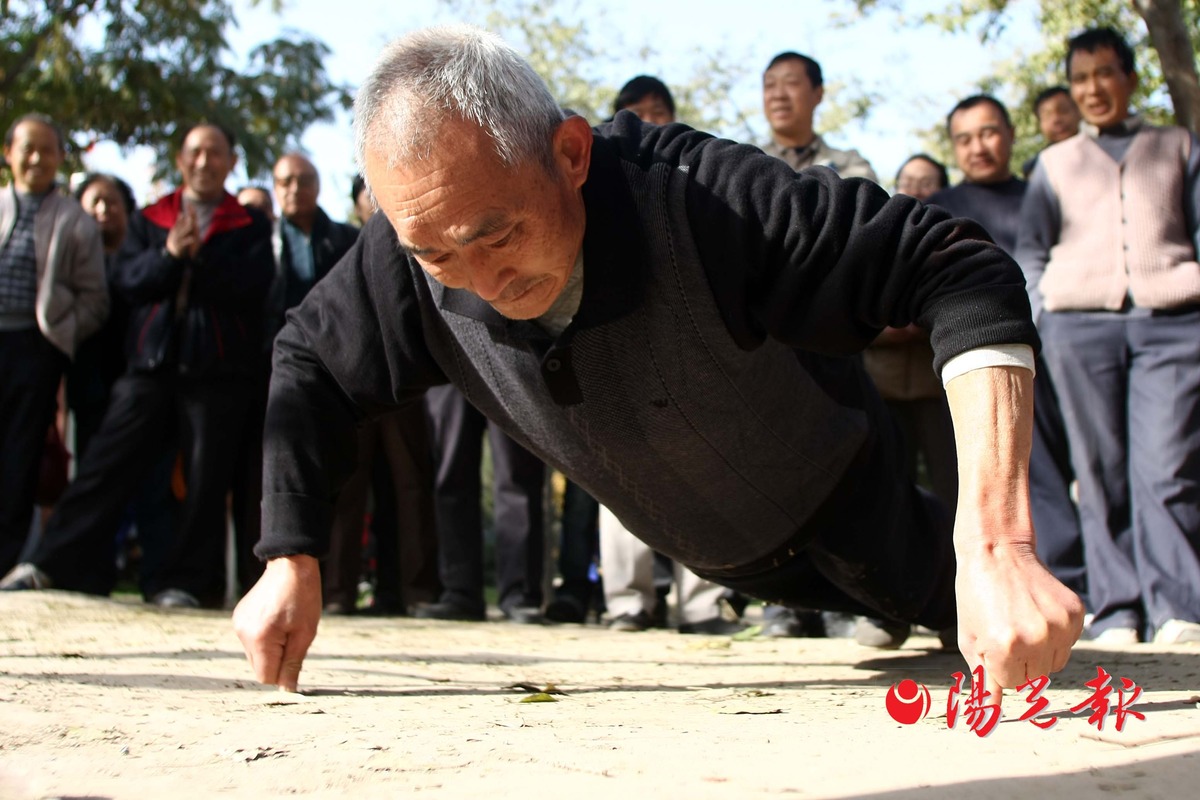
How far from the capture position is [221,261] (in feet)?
20.7

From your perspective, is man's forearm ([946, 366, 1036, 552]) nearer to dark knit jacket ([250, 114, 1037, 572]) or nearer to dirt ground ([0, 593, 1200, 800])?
dark knit jacket ([250, 114, 1037, 572])

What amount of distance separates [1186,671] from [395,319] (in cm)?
229

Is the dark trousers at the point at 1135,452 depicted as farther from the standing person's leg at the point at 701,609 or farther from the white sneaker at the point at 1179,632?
the standing person's leg at the point at 701,609

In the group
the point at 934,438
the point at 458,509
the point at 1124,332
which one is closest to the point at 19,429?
the point at 458,509

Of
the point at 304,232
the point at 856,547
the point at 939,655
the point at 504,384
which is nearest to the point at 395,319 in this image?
the point at 504,384

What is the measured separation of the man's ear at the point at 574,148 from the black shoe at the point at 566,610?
147 inches

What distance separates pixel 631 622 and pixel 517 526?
0.80 metres

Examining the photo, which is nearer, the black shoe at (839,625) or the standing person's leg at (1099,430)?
the standing person's leg at (1099,430)

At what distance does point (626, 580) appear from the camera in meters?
5.84

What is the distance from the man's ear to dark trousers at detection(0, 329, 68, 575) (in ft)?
14.1

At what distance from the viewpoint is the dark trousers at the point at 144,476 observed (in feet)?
19.9

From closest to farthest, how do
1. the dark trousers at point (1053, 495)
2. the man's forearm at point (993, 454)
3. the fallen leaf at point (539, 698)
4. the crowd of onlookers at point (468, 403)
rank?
1. the man's forearm at point (993, 454)
2. the fallen leaf at point (539, 698)
3. the crowd of onlookers at point (468, 403)
4. the dark trousers at point (1053, 495)

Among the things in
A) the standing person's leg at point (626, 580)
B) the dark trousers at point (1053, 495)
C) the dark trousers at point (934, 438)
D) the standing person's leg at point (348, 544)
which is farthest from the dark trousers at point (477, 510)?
the dark trousers at point (1053, 495)

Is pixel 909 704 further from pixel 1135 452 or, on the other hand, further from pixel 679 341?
pixel 1135 452
